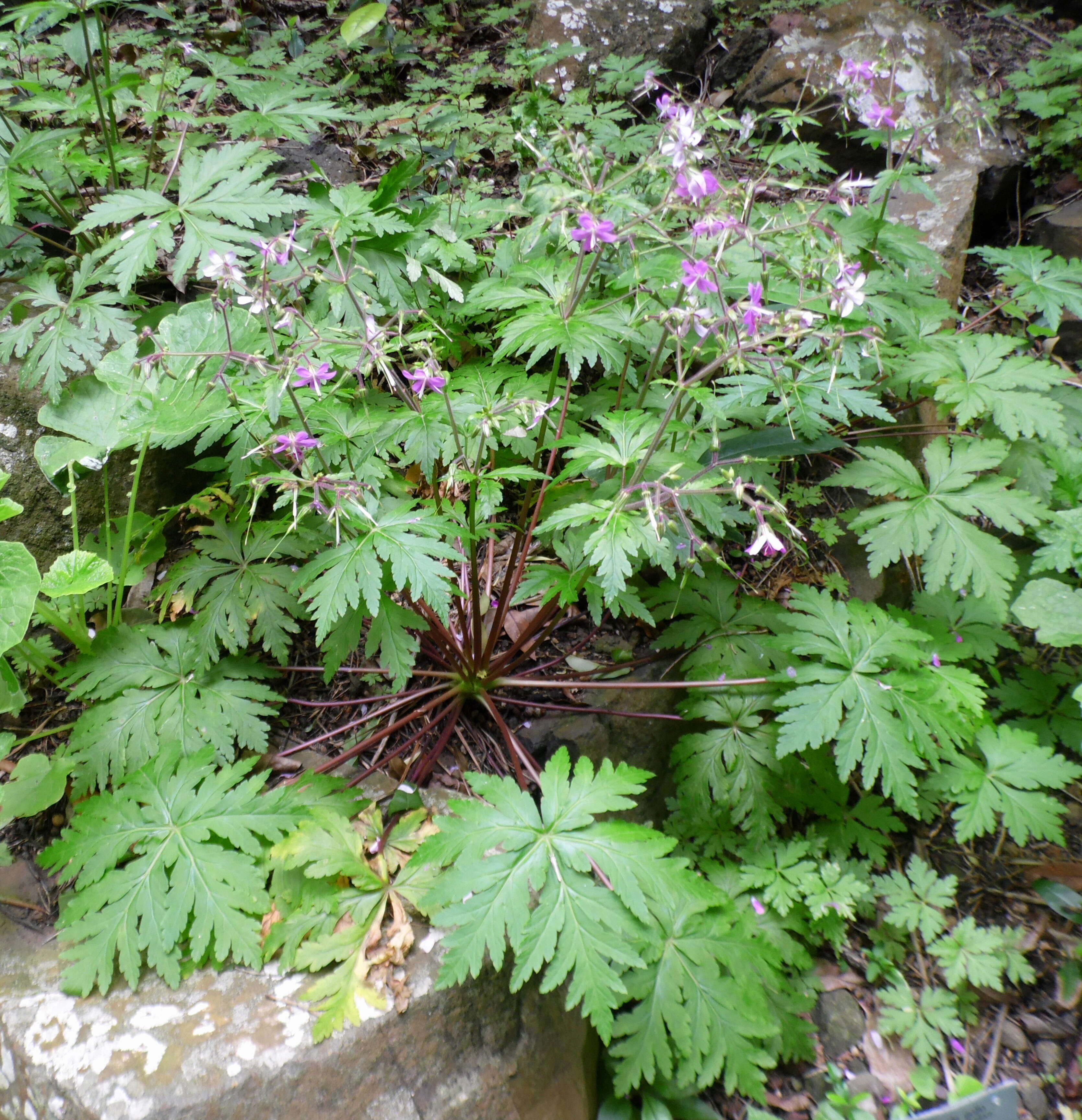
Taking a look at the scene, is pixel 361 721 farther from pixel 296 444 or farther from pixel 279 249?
pixel 279 249

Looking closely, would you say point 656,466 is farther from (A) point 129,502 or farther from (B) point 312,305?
(A) point 129,502

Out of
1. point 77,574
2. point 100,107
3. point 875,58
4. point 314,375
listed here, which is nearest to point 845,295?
point 314,375

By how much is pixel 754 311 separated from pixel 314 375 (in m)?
1.23

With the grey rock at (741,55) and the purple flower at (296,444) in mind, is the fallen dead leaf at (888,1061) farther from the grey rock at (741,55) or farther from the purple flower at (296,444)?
the grey rock at (741,55)

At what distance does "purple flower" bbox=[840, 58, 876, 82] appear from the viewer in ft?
8.77

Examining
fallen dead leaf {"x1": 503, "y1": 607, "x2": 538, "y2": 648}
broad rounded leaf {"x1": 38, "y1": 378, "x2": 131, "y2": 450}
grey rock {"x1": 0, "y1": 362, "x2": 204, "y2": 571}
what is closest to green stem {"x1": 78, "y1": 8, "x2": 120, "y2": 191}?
grey rock {"x1": 0, "y1": 362, "x2": 204, "y2": 571}

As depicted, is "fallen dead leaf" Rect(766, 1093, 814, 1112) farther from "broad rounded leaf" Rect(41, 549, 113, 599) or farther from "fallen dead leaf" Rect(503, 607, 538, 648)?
"broad rounded leaf" Rect(41, 549, 113, 599)

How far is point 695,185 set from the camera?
1.82 m

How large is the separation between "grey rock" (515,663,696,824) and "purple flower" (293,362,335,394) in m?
1.48

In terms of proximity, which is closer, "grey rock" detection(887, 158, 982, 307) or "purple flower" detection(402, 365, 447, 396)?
"purple flower" detection(402, 365, 447, 396)

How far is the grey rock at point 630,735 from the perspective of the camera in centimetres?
274

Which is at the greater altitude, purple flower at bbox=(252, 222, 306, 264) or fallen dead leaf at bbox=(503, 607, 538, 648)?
purple flower at bbox=(252, 222, 306, 264)

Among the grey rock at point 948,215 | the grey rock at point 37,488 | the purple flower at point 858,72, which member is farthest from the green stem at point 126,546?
the grey rock at point 948,215

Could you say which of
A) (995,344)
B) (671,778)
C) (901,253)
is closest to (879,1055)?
(671,778)
